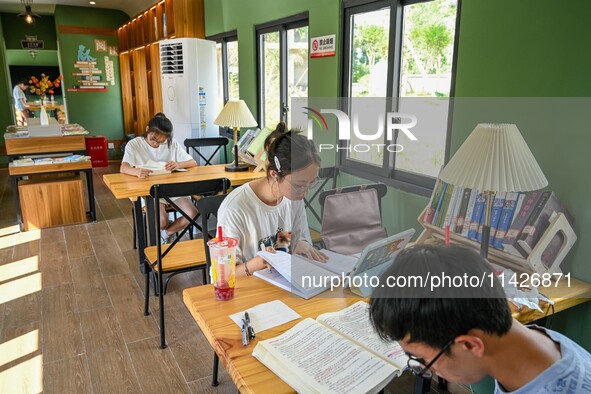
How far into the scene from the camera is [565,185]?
183cm

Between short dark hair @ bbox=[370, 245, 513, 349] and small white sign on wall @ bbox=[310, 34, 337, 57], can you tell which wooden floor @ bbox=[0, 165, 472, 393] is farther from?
small white sign on wall @ bbox=[310, 34, 337, 57]

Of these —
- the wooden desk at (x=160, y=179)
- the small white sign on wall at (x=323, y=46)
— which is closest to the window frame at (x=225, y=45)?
the small white sign on wall at (x=323, y=46)

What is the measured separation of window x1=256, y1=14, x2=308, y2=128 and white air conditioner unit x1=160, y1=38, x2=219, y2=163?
3.47 feet

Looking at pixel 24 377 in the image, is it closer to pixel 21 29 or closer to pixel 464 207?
pixel 464 207

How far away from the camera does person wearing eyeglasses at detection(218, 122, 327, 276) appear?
1819mm

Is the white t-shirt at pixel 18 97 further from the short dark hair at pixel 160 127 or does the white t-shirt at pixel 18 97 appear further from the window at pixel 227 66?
the short dark hair at pixel 160 127

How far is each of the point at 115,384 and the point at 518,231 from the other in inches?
80.4

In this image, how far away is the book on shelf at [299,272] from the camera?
1586 mm

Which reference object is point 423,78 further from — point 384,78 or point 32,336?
point 32,336

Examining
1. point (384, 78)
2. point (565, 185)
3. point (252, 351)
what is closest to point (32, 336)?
point (252, 351)

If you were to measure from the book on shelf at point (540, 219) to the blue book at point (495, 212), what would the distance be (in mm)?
121

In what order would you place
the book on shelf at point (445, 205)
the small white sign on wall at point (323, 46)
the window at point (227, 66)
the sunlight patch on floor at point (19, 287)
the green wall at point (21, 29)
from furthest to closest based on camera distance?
the green wall at point (21, 29) < the window at point (227, 66) < the small white sign on wall at point (323, 46) < the sunlight patch on floor at point (19, 287) < the book on shelf at point (445, 205)

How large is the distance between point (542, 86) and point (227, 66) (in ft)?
14.0

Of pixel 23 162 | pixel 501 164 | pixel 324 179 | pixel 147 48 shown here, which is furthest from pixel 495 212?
pixel 147 48
